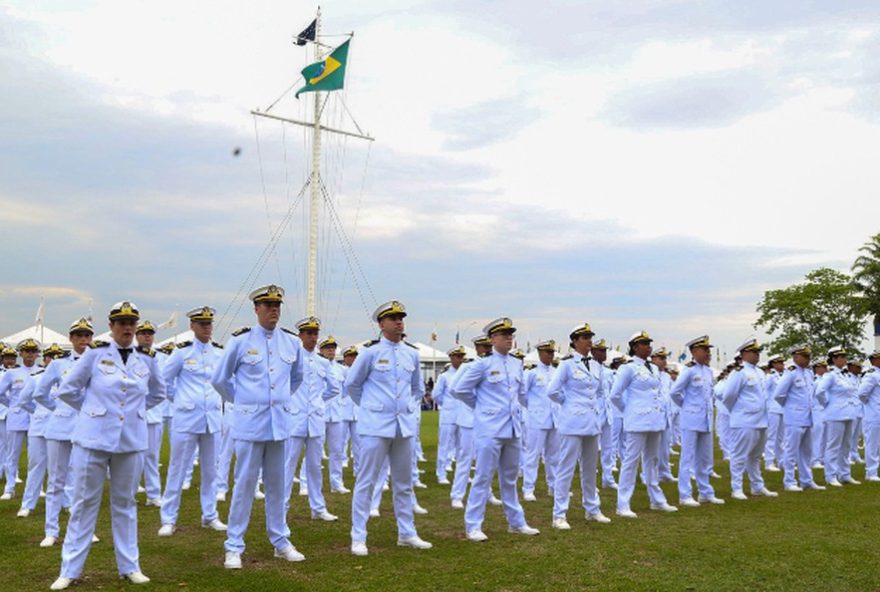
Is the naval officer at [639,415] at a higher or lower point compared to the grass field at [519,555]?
higher

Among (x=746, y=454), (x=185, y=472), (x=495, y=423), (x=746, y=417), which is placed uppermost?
(x=495, y=423)

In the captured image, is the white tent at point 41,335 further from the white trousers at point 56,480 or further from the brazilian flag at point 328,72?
the white trousers at point 56,480

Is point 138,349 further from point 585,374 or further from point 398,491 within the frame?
point 585,374

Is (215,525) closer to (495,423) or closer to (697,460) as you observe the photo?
(495,423)

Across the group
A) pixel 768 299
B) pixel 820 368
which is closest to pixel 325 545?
pixel 820 368

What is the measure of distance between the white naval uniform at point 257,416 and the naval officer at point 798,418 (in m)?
9.42

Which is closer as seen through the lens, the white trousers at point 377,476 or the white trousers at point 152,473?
the white trousers at point 377,476

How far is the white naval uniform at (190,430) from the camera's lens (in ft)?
30.4

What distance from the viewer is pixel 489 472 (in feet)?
29.2

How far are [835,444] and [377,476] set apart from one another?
31.3 ft

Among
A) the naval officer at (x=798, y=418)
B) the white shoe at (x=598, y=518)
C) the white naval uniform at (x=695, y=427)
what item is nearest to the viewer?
the white shoe at (x=598, y=518)

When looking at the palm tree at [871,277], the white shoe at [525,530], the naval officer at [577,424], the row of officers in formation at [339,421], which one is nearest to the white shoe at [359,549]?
the row of officers in formation at [339,421]

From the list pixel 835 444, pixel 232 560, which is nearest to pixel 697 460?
pixel 835 444

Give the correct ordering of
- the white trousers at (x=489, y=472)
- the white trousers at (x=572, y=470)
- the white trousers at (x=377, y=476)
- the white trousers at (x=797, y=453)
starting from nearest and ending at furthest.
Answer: the white trousers at (x=377, y=476) → the white trousers at (x=489, y=472) → the white trousers at (x=572, y=470) → the white trousers at (x=797, y=453)
